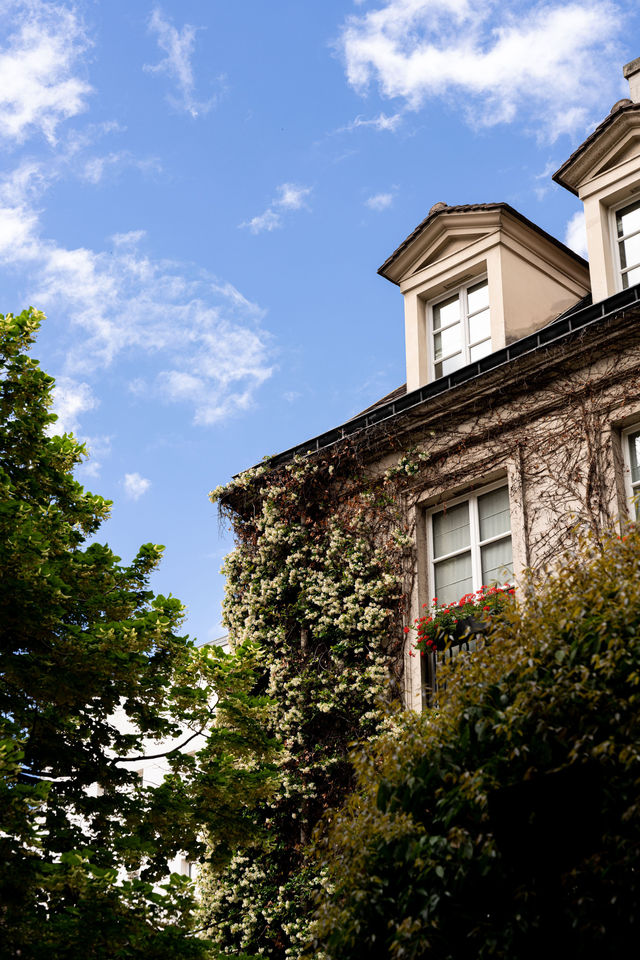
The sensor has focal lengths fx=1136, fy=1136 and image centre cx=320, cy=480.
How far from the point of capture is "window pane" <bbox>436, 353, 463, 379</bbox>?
16250 millimetres

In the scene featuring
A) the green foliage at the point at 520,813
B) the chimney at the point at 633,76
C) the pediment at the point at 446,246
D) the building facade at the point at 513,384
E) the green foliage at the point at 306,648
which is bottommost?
the green foliage at the point at 520,813

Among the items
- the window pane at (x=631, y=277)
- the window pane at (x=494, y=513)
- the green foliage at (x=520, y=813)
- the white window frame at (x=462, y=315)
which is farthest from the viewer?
the white window frame at (x=462, y=315)

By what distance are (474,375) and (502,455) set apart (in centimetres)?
123

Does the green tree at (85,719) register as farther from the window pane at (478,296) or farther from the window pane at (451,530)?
the window pane at (478,296)

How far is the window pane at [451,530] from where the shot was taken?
14.9 metres


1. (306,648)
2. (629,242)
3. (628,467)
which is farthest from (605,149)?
(306,648)

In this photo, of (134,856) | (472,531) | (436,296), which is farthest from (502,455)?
(134,856)

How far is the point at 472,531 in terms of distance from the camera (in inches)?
576

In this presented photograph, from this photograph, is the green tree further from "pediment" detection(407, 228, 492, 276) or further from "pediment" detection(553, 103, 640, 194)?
"pediment" detection(553, 103, 640, 194)

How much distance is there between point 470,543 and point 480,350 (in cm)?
297

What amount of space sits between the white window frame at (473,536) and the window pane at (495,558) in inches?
2.0

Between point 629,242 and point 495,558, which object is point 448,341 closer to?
point 629,242

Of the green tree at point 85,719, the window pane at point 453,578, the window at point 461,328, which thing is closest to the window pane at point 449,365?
the window at point 461,328

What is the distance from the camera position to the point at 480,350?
1598cm
